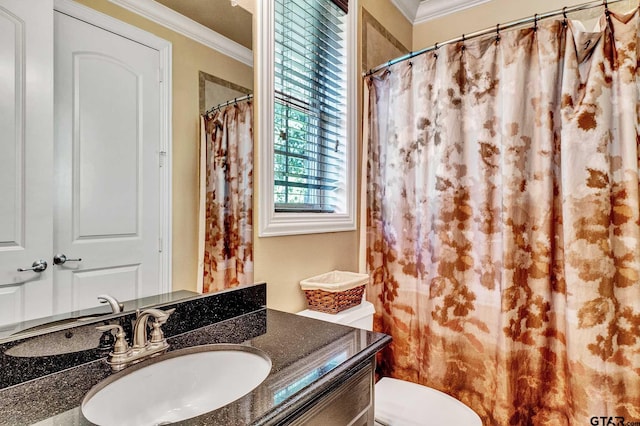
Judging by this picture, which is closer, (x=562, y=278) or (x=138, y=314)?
(x=138, y=314)

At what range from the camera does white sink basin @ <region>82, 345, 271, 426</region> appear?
2.60 feet

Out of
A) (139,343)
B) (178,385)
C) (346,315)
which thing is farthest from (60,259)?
(346,315)

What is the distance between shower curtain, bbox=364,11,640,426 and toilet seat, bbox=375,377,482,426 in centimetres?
23

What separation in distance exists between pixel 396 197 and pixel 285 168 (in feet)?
2.15

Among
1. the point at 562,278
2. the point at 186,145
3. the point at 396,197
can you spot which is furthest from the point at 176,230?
the point at 562,278

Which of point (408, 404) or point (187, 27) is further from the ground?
point (187, 27)

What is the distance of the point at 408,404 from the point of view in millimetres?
1512

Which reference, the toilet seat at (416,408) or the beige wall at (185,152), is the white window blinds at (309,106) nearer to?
the beige wall at (185,152)

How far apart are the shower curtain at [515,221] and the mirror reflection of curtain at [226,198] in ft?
2.79

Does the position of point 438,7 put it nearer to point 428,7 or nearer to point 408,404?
point 428,7

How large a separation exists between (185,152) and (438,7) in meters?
A: 2.24

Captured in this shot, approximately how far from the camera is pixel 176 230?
3.72ft

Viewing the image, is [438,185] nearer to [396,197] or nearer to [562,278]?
[396,197]

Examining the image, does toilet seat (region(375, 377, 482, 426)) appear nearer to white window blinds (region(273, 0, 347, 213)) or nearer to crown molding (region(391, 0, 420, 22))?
white window blinds (region(273, 0, 347, 213))
